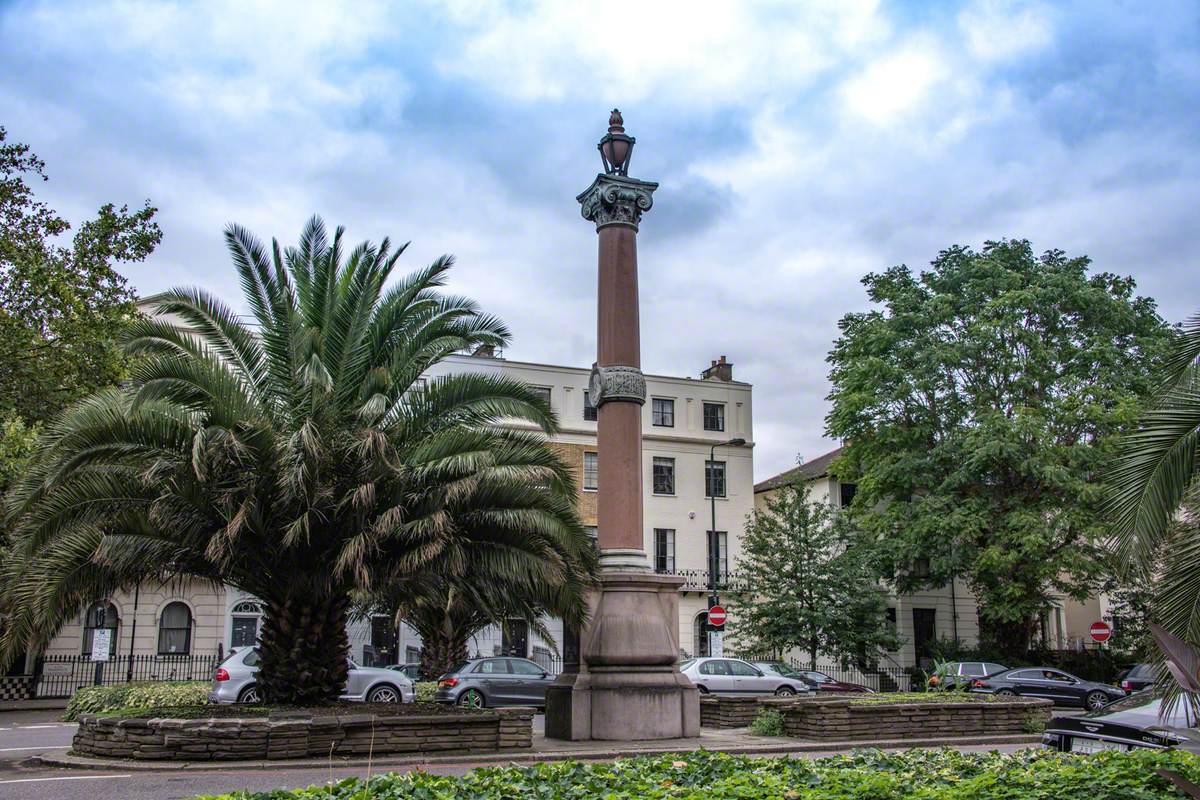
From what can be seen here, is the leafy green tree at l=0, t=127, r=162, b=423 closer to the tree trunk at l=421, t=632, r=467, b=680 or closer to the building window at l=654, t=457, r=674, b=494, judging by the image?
the tree trunk at l=421, t=632, r=467, b=680

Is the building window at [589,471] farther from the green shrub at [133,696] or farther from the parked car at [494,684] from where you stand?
the green shrub at [133,696]

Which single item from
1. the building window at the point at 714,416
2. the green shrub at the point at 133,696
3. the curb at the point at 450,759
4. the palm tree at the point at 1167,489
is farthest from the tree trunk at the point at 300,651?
the building window at the point at 714,416

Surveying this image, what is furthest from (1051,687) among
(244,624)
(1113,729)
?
(244,624)

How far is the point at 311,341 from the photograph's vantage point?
53.7 feet

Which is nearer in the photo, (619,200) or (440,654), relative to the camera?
(619,200)

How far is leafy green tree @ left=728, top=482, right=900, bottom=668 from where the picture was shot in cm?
3700

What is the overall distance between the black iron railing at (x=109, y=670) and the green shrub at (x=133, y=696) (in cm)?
891

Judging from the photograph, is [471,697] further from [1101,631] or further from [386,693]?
[1101,631]

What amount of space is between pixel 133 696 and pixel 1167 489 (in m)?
19.6

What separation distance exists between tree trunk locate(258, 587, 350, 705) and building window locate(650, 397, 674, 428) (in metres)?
33.7

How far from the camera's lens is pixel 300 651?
1566cm

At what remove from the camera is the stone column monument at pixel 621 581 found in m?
17.1

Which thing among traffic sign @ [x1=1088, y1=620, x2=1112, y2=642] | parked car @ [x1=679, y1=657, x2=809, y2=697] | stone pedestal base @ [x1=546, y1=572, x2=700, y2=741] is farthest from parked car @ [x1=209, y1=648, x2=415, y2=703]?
traffic sign @ [x1=1088, y1=620, x2=1112, y2=642]

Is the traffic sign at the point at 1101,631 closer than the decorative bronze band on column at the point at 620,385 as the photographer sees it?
No
